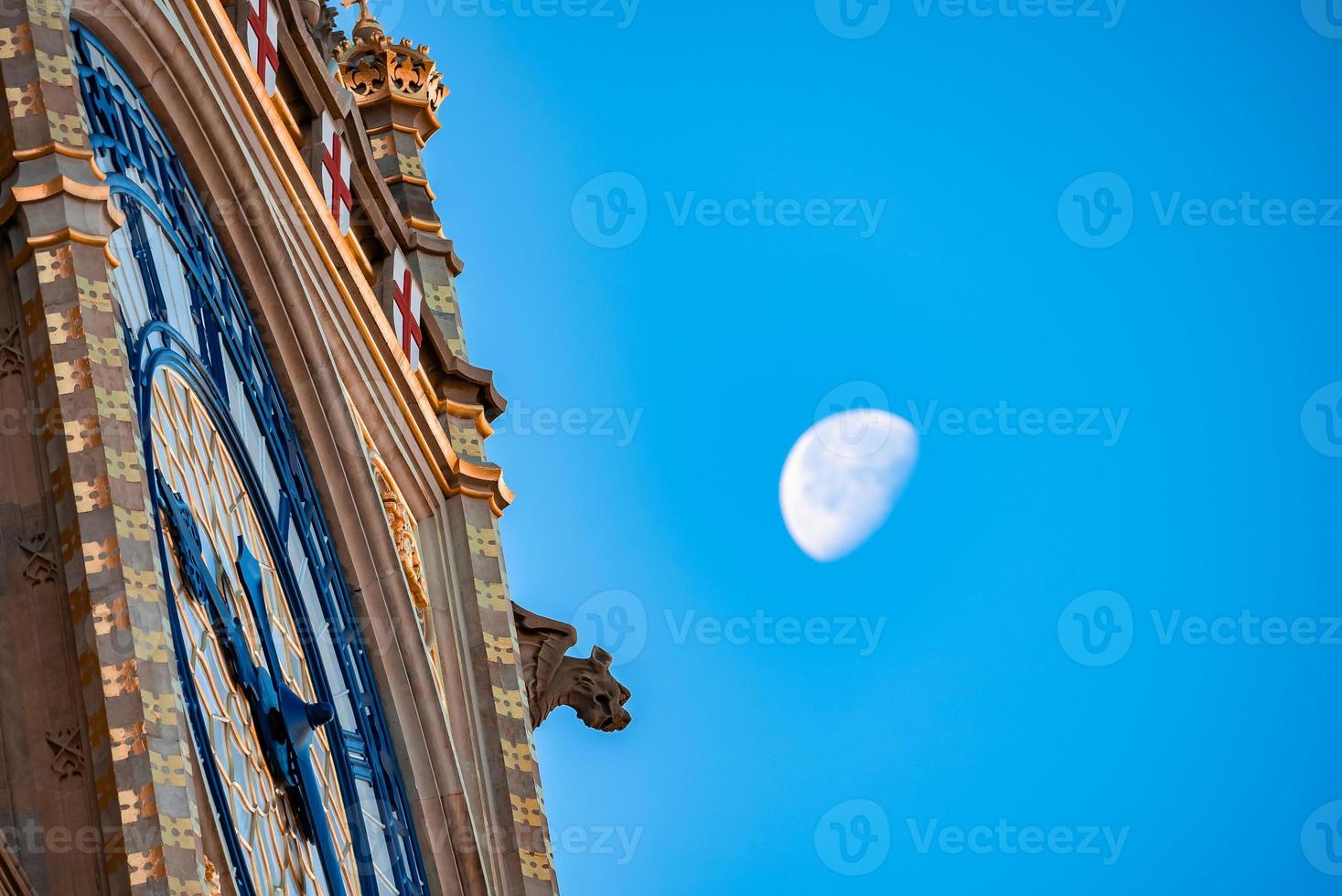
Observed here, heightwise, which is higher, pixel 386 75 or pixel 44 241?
pixel 386 75

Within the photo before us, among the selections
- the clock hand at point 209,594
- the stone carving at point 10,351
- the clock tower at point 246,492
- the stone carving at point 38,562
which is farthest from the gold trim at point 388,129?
the stone carving at point 38,562

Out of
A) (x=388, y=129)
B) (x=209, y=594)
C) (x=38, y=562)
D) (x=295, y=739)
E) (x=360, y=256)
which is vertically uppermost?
(x=388, y=129)

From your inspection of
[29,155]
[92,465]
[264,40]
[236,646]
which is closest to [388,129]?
[264,40]

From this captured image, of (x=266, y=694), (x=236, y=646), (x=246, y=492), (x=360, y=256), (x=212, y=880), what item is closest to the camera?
(x=212, y=880)

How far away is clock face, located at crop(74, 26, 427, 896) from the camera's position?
1312cm

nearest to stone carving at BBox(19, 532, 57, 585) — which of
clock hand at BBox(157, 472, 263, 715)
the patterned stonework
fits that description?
the patterned stonework

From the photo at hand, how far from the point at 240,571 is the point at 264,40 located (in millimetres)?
4623

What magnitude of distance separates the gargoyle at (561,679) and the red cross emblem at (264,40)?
4.37 m

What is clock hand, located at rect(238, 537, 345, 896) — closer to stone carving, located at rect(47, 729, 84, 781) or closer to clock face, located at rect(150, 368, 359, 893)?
clock face, located at rect(150, 368, 359, 893)

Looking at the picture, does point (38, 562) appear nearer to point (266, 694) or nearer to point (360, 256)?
point (266, 694)

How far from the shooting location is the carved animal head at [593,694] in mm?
20391

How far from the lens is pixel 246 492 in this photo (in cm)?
1523

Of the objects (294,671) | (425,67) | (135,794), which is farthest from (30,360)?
(425,67)

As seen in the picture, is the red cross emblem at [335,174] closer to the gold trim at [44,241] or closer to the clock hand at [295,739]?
the clock hand at [295,739]
